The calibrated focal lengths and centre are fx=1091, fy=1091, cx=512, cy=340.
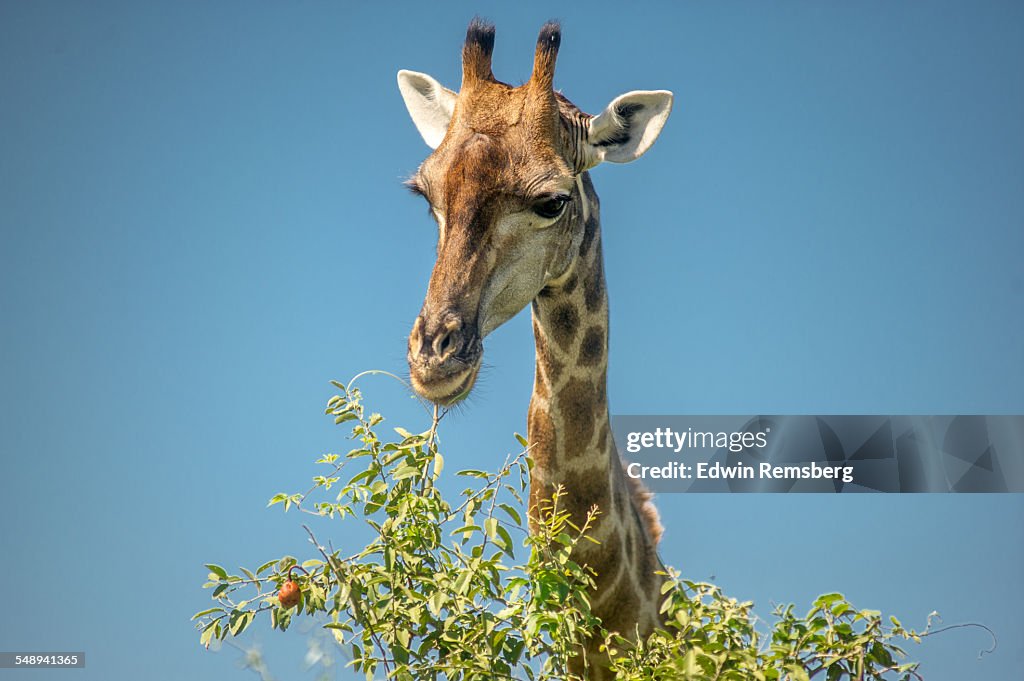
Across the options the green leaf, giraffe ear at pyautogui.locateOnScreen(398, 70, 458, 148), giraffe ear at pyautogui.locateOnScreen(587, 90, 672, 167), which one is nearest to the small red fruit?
the green leaf

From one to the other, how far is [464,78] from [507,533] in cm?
239

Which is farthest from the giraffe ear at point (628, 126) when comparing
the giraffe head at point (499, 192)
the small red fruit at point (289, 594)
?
the small red fruit at point (289, 594)

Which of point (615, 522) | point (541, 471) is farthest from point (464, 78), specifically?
point (615, 522)

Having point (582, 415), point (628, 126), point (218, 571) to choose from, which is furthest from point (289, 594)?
point (628, 126)

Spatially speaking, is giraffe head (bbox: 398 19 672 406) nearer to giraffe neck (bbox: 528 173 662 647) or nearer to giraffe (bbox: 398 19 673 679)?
giraffe (bbox: 398 19 673 679)

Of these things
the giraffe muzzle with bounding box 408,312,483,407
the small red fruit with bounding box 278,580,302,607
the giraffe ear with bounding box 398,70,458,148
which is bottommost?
the small red fruit with bounding box 278,580,302,607

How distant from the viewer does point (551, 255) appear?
4832 mm

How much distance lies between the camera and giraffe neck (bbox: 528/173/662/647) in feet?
16.7

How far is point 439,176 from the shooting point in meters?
4.75

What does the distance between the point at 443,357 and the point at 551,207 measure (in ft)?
3.44

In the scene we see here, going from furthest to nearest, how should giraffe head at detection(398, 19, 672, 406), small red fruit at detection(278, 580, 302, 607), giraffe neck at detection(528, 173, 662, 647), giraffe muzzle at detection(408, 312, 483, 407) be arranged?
giraffe neck at detection(528, 173, 662, 647)
giraffe head at detection(398, 19, 672, 406)
giraffe muzzle at detection(408, 312, 483, 407)
small red fruit at detection(278, 580, 302, 607)

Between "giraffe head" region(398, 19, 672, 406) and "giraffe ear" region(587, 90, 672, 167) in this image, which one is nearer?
"giraffe head" region(398, 19, 672, 406)

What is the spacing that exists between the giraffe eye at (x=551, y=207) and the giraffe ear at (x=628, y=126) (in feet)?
1.75

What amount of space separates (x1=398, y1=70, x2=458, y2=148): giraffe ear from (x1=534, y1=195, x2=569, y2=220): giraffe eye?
125 cm
